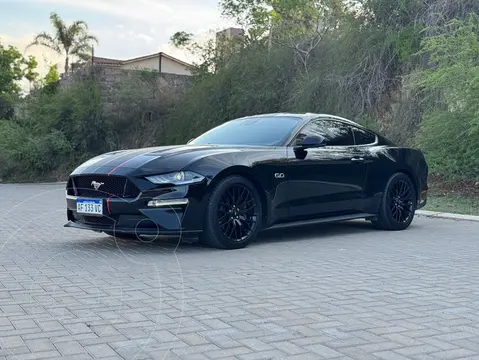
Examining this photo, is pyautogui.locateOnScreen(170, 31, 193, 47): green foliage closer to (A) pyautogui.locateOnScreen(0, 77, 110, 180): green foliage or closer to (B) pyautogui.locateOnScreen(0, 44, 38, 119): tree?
(A) pyautogui.locateOnScreen(0, 77, 110, 180): green foliage

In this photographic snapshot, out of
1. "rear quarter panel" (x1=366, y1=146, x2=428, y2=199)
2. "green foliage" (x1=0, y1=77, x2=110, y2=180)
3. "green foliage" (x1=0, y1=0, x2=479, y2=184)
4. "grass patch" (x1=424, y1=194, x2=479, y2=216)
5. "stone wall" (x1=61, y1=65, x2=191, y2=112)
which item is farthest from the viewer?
"stone wall" (x1=61, y1=65, x2=191, y2=112)

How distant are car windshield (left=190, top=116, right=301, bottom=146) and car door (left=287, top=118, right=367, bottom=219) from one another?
193 mm

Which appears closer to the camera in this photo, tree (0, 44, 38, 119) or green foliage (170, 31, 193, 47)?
green foliage (170, 31, 193, 47)

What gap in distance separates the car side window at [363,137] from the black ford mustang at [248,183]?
0.02 m

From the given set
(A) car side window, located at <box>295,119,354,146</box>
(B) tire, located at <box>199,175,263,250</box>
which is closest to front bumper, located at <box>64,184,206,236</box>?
(B) tire, located at <box>199,175,263,250</box>

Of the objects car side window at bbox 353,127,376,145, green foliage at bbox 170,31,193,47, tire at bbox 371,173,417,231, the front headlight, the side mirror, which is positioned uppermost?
green foliage at bbox 170,31,193,47

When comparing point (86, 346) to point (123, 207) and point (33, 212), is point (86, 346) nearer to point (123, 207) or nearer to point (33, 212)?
point (123, 207)

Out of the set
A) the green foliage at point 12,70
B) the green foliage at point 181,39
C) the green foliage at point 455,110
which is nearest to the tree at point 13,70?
the green foliage at point 12,70

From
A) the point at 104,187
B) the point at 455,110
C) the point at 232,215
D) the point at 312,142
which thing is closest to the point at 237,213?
the point at 232,215

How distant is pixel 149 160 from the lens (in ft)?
23.3

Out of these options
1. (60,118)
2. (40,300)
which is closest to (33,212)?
(40,300)

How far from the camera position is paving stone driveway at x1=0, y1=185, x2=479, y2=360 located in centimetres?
389

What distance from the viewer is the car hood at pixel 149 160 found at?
7.00 meters

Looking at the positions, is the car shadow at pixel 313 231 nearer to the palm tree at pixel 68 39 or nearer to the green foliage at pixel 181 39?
the green foliage at pixel 181 39
